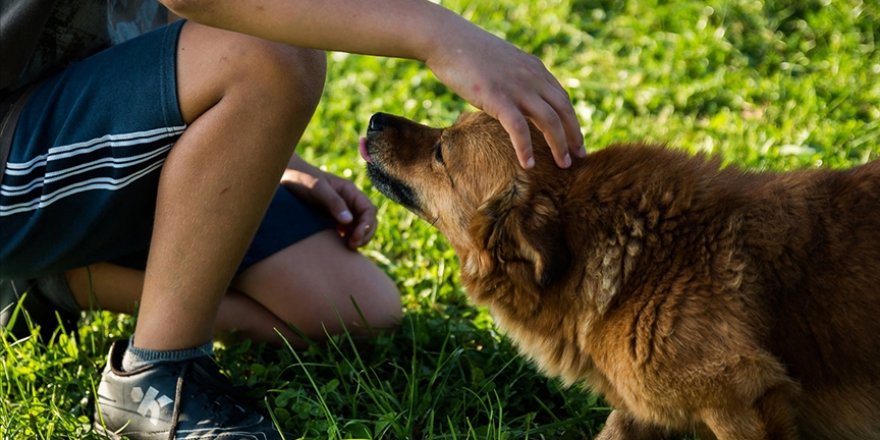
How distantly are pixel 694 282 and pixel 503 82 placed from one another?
0.71m

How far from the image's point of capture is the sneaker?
3004 mm

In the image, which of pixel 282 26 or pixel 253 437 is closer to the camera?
pixel 282 26

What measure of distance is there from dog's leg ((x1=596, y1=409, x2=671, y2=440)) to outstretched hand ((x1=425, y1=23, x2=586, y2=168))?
97cm

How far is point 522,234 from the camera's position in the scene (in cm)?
270

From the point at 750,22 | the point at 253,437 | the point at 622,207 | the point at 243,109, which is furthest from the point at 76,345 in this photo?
the point at 750,22

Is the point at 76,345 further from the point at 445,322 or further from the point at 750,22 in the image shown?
the point at 750,22

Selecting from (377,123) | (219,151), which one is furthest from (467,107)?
(219,151)

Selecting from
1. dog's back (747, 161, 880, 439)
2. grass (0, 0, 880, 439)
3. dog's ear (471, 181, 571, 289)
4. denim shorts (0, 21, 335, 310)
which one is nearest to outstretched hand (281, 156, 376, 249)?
grass (0, 0, 880, 439)

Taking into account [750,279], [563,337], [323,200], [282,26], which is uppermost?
[282,26]

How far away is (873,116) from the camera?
479 cm

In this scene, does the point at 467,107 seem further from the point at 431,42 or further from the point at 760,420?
the point at 760,420

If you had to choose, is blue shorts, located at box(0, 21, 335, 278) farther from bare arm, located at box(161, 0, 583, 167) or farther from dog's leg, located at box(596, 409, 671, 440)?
dog's leg, located at box(596, 409, 671, 440)

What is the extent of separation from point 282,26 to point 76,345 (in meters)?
1.66

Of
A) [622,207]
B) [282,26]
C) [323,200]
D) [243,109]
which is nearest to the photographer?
[282,26]
